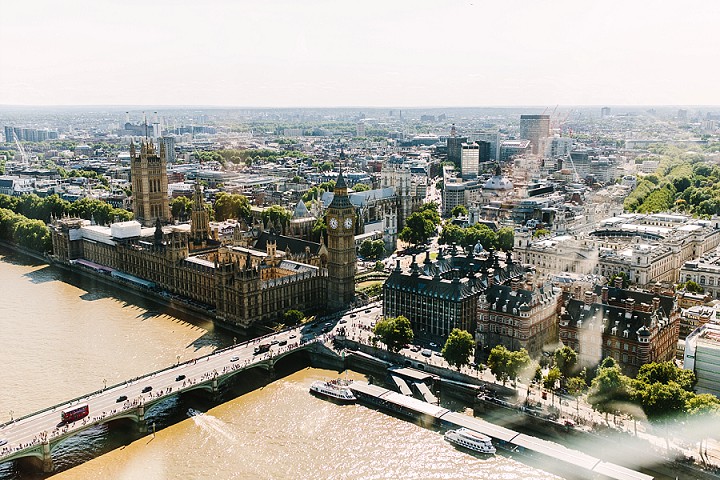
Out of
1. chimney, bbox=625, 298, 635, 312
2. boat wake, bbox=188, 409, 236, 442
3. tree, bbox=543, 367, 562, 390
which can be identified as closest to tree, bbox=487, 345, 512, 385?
tree, bbox=543, 367, 562, 390

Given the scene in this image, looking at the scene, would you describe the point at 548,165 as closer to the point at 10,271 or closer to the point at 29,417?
the point at 10,271

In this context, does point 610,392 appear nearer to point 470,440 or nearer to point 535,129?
point 470,440

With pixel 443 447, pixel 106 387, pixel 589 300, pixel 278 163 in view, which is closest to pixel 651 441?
pixel 443 447

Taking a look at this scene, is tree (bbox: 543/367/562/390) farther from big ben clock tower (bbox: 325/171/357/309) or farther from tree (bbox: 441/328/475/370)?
big ben clock tower (bbox: 325/171/357/309)

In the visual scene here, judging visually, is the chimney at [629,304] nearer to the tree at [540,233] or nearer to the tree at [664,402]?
the tree at [664,402]

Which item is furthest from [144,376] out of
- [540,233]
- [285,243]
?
[540,233]

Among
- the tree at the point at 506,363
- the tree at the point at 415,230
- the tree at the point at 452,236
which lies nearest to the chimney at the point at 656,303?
the tree at the point at 506,363

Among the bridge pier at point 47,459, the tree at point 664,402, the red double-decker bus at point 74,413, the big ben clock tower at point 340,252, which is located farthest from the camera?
the big ben clock tower at point 340,252
